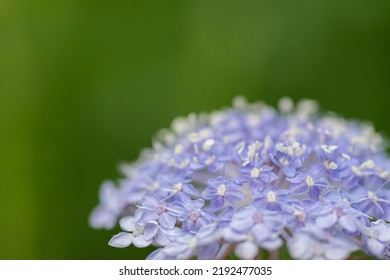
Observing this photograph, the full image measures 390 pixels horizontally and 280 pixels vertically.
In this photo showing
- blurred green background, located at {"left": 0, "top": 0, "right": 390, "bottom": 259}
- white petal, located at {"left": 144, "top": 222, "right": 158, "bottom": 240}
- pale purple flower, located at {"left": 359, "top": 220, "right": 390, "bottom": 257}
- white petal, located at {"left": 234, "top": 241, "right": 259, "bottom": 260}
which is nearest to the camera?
white petal, located at {"left": 234, "top": 241, "right": 259, "bottom": 260}

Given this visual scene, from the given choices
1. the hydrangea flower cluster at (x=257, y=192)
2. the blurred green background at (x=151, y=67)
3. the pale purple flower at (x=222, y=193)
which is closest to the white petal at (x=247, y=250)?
the hydrangea flower cluster at (x=257, y=192)

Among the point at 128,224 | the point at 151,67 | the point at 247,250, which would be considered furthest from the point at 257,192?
the point at 151,67

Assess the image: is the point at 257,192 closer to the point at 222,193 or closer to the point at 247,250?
the point at 222,193

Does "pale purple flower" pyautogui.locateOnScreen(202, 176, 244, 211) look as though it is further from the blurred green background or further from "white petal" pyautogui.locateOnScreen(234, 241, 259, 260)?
the blurred green background

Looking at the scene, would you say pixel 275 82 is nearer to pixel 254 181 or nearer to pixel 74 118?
pixel 74 118

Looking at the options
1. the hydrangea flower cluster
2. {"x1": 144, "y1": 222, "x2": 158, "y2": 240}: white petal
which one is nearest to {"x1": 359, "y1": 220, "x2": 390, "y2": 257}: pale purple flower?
the hydrangea flower cluster
